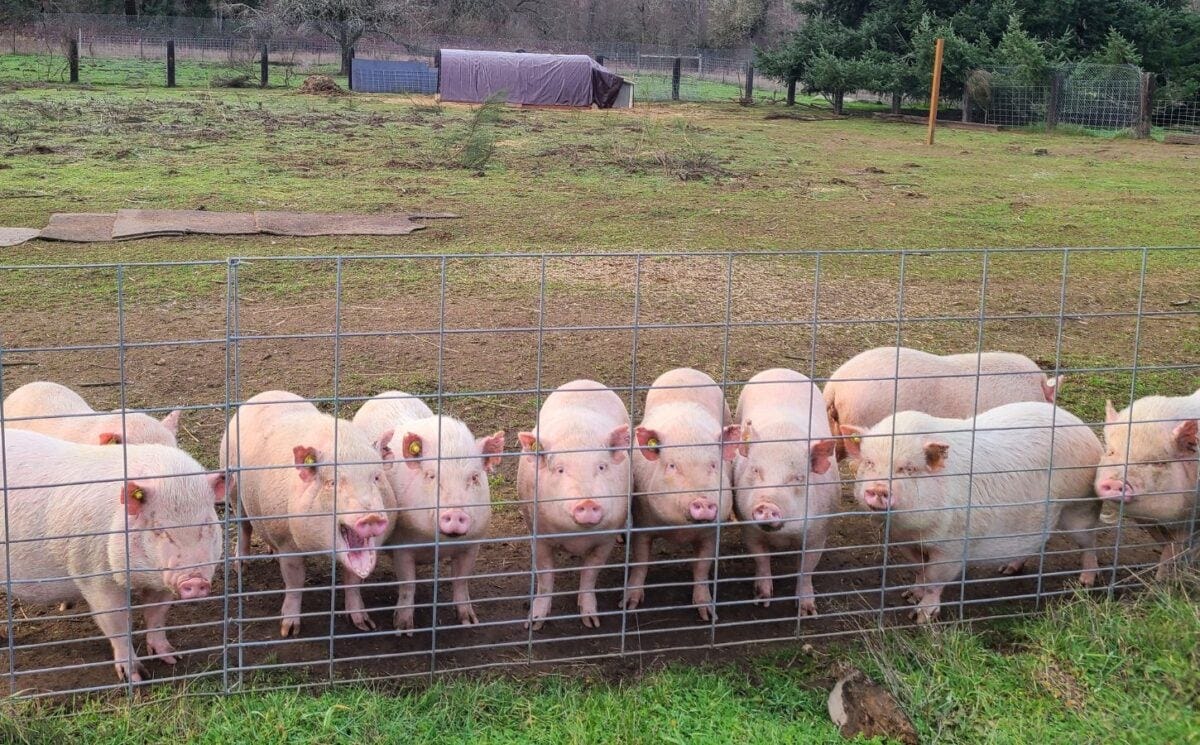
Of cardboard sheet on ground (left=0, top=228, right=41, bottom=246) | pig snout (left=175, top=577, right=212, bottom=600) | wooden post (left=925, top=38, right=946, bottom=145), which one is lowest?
pig snout (left=175, top=577, right=212, bottom=600)

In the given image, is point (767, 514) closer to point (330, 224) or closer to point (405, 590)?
point (405, 590)

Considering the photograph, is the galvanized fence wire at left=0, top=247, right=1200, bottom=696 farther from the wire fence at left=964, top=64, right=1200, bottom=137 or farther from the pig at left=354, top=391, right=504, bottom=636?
the wire fence at left=964, top=64, right=1200, bottom=137

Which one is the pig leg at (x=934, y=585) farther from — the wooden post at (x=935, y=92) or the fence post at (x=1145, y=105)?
the fence post at (x=1145, y=105)

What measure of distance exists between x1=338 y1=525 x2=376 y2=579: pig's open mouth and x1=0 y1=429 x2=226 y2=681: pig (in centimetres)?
40

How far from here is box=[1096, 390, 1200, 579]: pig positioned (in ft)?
13.5

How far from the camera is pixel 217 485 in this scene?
3.78 m

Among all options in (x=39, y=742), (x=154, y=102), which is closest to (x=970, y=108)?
(x=154, y=102)

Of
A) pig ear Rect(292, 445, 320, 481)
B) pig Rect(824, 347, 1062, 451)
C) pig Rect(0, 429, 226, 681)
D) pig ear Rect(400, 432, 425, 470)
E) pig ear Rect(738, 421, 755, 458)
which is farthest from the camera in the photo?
pig Rect(824, 347, 1062, 451)

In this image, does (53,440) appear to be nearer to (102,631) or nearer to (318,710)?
(102,631)

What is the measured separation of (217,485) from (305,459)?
300 millimetres

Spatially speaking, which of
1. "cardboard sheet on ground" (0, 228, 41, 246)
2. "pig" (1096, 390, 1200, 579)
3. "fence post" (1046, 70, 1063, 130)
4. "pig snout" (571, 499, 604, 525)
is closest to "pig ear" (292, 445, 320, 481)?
"pig snout" (571, 499, 604, 525)

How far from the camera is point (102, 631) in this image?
3.90m

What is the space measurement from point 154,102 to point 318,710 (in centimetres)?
2066

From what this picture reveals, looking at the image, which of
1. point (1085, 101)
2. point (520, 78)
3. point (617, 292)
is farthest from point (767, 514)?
point (520, 78)
